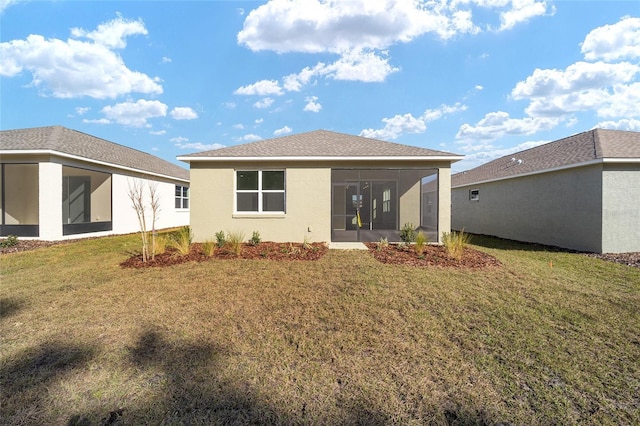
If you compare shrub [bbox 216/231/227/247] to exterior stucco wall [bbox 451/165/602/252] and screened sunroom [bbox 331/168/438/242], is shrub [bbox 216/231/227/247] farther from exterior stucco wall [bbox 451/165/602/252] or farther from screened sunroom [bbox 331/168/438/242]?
exterior stucco wall [bbox 451/165/602/252]

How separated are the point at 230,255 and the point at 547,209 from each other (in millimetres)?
12679

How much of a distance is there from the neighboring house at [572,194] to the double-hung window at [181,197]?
1949 centimetres

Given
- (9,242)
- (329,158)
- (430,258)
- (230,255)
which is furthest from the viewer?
(329,158)

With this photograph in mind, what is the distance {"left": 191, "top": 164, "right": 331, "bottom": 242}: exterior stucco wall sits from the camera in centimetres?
1055

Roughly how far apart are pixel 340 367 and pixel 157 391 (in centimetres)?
174

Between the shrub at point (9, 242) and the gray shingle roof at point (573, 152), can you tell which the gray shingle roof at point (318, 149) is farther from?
the shrub at point (9, 242)

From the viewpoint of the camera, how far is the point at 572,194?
10.6 meters

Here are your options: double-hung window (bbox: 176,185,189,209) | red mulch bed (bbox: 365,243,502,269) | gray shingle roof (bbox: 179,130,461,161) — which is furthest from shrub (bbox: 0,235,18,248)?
red mulch bed (bbox: 365,243,502,269)

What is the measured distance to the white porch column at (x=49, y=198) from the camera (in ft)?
36.0

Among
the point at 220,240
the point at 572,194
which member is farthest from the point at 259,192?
the point at 572,194

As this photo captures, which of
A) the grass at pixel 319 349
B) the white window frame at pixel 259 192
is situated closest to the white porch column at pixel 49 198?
the grass at pixel 319 349

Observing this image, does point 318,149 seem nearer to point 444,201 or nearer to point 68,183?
point 444,201

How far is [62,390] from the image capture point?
103 inches

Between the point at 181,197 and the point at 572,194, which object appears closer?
the point at 572,194
